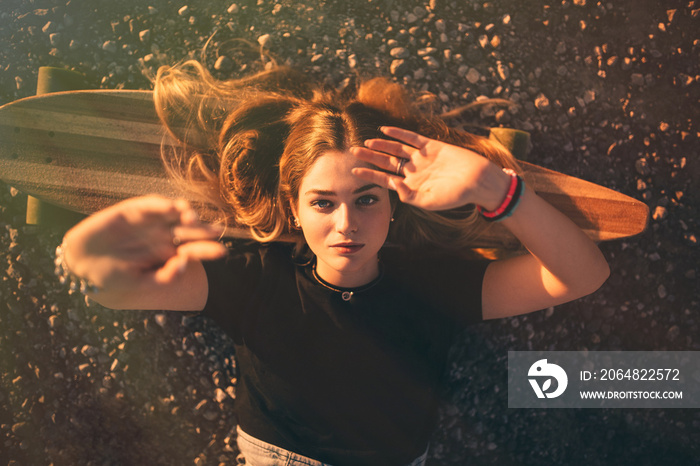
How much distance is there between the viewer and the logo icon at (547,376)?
277 cm

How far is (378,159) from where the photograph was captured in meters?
1.89

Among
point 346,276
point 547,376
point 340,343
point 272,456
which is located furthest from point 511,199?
point 272,456

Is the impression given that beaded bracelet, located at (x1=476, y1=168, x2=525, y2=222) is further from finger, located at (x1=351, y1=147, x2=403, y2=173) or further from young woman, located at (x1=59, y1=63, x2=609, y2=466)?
finger, located at (x1=351, y1=147, x2=403, y2=173)

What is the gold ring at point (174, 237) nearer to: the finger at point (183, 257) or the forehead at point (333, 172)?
the finger at point (183, 257)

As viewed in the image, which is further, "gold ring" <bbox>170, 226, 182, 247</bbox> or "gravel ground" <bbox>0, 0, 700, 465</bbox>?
"gravel ground" <bbox>0, 0, 700, 465</bbox>

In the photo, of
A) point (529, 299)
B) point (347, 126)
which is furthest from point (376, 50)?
point (529, 299)

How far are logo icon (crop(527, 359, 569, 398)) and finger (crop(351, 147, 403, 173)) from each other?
174cm

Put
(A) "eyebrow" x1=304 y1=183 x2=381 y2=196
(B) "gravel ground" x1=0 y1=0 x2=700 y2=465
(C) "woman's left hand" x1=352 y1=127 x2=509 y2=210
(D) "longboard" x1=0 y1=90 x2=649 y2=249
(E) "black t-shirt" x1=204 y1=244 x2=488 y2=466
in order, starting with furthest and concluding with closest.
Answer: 1. (B) "gravel ground" x1=0 y1=0 x2=700 y2=465
2. (D) "longboard" x1=0 y1=90 x2=649 y2=249
3. (E) "black t-shirt" x1=204 y1=244 x2=488 y2=466
4. (A) "eyebrow" x1=304 y1=183 x2=381 y2=196
5. (C) "woman's left hand" x1=352 y1=127 x2=509 y2=210

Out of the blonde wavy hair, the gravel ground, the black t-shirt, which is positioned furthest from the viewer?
the gravel ground

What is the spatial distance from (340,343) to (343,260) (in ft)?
1.56

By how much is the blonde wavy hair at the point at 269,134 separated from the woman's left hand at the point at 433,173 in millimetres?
245

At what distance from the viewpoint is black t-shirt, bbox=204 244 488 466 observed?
2.14m

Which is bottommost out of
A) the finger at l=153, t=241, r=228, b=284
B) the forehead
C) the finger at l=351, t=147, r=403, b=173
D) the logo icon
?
the logo icon

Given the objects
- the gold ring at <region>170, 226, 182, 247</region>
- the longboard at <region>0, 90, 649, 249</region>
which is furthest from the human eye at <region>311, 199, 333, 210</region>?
the longboard at <region>0, 90, 649, 249</region>
